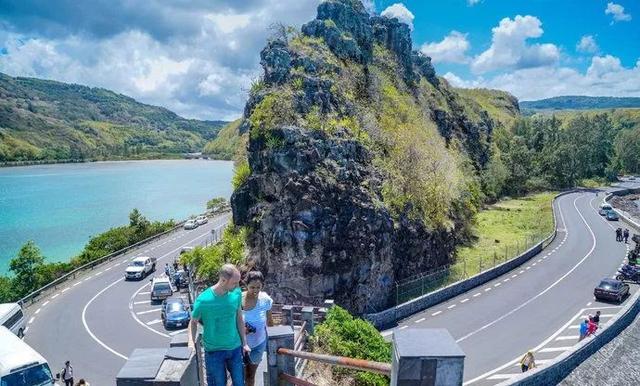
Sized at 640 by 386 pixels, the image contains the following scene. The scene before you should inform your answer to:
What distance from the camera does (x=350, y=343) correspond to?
454 inches

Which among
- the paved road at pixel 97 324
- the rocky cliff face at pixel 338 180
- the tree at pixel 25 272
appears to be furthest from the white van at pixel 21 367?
the tree at pixel 25 272

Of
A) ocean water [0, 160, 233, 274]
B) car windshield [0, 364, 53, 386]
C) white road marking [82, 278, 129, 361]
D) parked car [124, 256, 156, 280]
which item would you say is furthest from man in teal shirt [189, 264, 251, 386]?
ocean water [0, 160, 233, 274]

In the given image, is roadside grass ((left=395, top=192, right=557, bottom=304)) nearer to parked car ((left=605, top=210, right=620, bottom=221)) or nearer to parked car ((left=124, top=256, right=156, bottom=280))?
parked car ((left=605, top=210, right=620, bottom=221))

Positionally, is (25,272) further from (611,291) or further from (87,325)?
(611,291)

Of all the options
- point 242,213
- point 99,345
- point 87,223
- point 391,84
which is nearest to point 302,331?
point 99,345

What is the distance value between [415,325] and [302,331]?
625 inches

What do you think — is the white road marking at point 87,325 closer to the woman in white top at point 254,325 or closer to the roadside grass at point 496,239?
the roadside grass at point 496,239

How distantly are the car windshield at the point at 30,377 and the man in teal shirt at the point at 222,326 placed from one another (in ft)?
43.8

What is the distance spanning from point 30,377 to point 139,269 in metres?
21.8

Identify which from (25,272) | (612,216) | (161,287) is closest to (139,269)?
(161,287)

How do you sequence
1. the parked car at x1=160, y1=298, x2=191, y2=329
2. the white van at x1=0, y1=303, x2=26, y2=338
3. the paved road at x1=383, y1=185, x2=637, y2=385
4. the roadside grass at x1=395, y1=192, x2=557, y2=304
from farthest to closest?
the roadside grass at x1=395, y1=192, x2=557, y2=304
the parked car at x1=160, y1=298, x2=191, y2=329
the white van at x1=0, y1=303, x2=26, y2=338
the paved road at x1=383, y1=185, x2=637, y2=385

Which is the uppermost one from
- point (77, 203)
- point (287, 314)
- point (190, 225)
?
point (287, 314)

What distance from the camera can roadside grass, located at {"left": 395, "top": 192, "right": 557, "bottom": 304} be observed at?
3071cm

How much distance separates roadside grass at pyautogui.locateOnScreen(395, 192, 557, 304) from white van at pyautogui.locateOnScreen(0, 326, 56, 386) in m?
18.3
